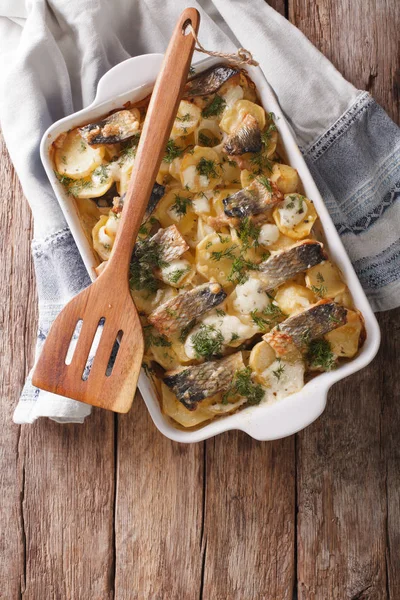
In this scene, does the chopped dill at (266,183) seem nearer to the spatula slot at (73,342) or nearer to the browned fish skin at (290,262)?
the browned fish skin at (290,262)

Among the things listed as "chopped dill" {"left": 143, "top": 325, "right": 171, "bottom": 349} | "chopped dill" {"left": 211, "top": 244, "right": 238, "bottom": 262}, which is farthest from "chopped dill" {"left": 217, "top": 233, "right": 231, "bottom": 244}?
"chopped dill" {"left": 143, "top": 325, "right": 171, "bottom": 349}

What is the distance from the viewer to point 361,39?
2580 millimetres

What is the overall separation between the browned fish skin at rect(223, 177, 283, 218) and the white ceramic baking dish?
14 centimetres

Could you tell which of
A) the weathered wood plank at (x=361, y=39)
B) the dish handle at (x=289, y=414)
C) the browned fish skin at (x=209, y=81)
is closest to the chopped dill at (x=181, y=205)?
the browned fish skin at (x=209, y=81)

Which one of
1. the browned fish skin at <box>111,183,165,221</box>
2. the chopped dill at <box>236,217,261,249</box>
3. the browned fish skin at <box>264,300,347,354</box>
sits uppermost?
the browned fish skin at <box>111,183,165,221</box>

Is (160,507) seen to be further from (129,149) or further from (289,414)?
(129,149)

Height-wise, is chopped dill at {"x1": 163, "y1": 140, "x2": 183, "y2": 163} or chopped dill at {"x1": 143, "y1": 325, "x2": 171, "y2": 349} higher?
chopped dill at {"x1": 163, "y1": 140, "x2": 183, "y2": 163}

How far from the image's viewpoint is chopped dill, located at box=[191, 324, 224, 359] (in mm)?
2199

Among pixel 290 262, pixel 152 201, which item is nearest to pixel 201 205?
pixel 152 201

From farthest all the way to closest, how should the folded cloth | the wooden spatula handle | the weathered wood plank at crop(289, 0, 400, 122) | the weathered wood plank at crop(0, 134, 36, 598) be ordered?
the weathered wood plank at crop(0, 134, 36, 598) < the weathered wood plank at crop(289, 0, 400, 122) < the folded cloth < the wooden spatula handle

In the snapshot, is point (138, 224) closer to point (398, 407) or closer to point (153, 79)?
point (153, 79)

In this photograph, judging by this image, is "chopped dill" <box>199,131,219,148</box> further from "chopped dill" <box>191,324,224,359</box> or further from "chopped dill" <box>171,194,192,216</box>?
"chopped dill" <box>191,324,224,359</box>

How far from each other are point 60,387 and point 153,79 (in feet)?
3.72

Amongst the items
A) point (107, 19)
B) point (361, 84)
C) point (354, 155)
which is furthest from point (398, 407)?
point (107, 19)
